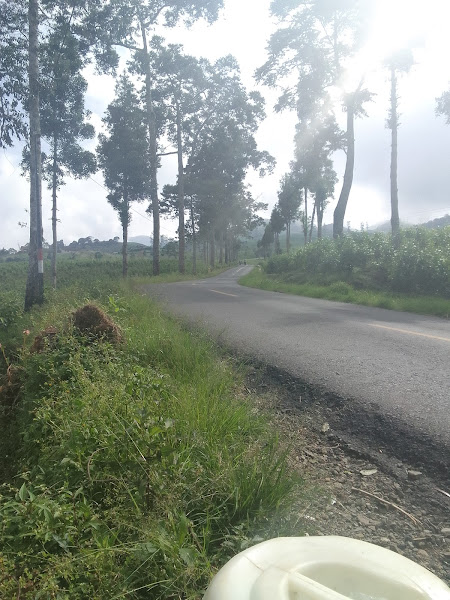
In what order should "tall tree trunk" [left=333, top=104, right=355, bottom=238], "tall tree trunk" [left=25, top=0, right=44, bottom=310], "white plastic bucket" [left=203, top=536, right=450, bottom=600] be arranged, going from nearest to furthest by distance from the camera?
"white plastic bucket" [left=203, top=536, right=450, bottom=600] → "tall tree trunk" [left=25, top=0, right=44, bottom=310] → "tall tree trunk" [left=333, top=104, right=355, bottom=238]

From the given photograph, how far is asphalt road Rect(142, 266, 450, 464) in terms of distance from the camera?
3.67 metres

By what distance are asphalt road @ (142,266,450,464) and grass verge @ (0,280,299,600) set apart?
1104 mm

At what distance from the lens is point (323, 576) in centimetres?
122

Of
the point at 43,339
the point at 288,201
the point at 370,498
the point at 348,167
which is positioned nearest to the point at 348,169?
the point at 348,167

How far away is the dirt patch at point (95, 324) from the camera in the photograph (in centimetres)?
505

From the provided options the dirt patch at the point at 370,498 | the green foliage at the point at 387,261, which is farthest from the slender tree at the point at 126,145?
the dirt patch at the point at 370,498

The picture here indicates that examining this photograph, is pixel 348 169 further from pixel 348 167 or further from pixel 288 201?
pixel 288 201

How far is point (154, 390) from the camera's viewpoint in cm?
346

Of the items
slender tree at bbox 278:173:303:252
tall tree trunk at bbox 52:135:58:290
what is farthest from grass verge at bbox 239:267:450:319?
slender tree at bbox 278:173:303:252

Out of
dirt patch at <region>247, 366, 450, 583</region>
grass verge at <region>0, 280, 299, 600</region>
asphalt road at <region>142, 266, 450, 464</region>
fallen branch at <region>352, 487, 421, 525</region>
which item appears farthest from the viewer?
asphalt road at <region>142, 266, 450, 464</region>

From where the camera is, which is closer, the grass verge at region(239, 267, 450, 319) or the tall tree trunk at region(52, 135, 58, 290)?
the grass verge at region(239, 267, 450, 319)

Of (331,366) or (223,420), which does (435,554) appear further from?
(331,366)

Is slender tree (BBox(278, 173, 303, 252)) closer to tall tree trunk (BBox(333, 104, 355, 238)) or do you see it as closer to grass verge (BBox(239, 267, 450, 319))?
tall tree trunk (BBox(333, 104, 355, 238))

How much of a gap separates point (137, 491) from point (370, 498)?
1254mm
